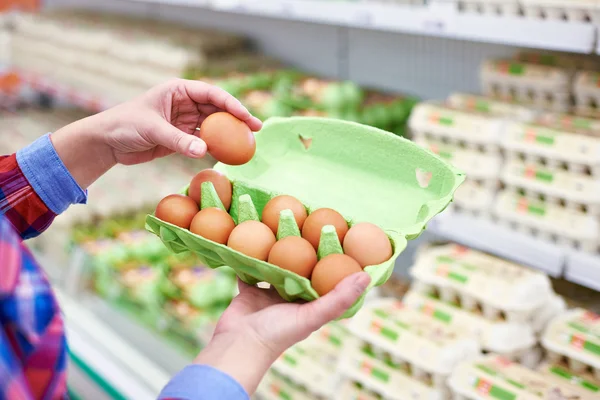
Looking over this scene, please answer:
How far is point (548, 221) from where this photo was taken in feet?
5.61

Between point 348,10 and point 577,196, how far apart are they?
86cm

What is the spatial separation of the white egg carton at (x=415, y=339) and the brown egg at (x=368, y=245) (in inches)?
24.7

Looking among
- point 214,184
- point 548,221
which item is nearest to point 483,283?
point 548,221

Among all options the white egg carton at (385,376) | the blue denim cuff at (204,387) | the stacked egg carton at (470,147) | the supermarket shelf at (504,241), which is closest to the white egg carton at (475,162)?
the stacked egg carton at (470,147)

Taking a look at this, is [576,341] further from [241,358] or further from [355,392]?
[241,358]

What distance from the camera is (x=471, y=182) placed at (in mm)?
1891

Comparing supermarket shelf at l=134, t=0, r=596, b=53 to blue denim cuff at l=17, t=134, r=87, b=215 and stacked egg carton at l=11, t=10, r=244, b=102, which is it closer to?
stacked egg carton at l=11, t=10, r=244, b=102

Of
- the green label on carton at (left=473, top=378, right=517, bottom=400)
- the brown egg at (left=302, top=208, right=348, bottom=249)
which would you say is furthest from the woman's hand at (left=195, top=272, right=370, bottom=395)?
the green label on carton at (left=473, top=378, right=517, bottom=400)

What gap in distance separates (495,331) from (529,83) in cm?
71

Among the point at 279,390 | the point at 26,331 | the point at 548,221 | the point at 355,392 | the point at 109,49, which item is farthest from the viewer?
the point at 109,49

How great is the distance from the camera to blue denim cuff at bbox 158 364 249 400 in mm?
843

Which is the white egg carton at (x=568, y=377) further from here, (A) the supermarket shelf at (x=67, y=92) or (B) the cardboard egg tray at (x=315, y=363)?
(A) the supermarket shelf at (x=67, y=92)

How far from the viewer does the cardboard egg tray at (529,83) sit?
6.09ft

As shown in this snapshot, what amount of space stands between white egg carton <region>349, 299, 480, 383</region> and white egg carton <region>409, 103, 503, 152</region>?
A: 1.65ft
